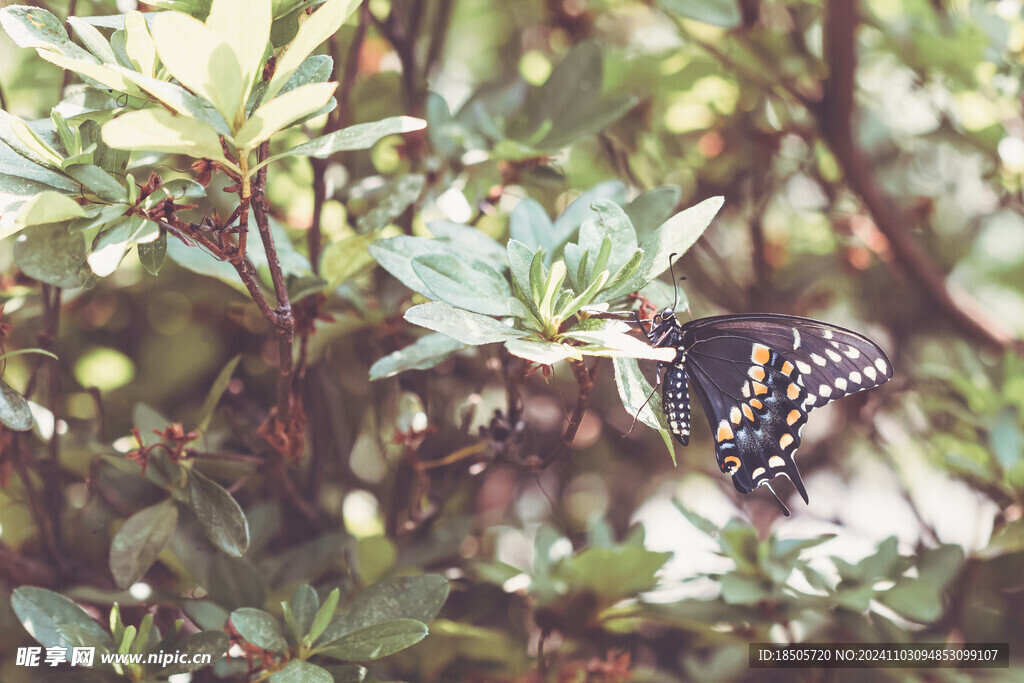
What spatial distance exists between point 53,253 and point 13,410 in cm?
13

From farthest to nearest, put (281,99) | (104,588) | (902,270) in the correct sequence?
(902,270), (104,588), (281,99)

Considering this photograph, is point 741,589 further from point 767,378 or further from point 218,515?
point 218,515

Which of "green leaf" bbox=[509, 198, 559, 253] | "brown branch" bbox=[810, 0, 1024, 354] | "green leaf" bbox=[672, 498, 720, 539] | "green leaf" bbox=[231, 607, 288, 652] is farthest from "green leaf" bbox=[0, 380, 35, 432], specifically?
"brown branch" bbox=[810, 0, 1024, 354]

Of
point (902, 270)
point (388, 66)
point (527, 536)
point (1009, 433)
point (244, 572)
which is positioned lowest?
point (527, 536)

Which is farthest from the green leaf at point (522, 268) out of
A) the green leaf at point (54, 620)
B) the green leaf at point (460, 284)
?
the green leaf at point (54, 620)

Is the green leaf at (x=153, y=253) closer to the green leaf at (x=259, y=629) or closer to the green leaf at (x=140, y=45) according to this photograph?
the green leaf at (x=140, y=45)

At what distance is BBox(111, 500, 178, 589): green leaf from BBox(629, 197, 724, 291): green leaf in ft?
1.66

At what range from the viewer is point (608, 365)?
0.99m

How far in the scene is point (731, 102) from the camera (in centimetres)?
118

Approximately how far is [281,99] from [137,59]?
6.4 inches

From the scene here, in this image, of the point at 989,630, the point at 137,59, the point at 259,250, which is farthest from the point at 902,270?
the point at 137,59

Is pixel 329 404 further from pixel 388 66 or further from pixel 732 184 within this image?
pixel 732 184

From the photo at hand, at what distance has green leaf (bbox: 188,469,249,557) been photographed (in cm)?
62

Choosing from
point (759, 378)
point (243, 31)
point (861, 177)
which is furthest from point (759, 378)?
point (243, 31)
